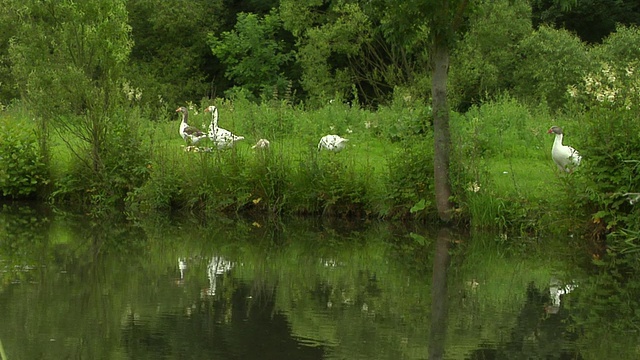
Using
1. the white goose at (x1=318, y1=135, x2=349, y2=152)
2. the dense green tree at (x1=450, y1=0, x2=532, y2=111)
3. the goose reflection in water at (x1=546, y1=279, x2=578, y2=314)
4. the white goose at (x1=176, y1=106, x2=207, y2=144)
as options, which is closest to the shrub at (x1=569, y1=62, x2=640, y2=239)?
the goose reflection in water at (x1=546, y1=279, x2=578, y2=314)

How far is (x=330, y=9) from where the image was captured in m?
39.7

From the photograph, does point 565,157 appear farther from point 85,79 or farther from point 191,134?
point 85,79

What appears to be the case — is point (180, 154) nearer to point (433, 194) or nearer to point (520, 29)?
point (433, 194)

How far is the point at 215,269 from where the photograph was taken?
13562 mm

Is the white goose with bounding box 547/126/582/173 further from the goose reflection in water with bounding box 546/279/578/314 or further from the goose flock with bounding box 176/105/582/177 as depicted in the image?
Result: the goose reflection in water with bounding box 546/279/578/314

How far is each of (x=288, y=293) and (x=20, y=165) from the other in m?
10.4

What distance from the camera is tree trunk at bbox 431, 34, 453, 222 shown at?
1653 cm

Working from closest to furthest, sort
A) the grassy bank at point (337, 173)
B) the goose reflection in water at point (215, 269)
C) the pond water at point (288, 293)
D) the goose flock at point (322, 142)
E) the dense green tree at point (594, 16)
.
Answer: the pond water at point (288, 293) → the goose reflection in water at point (215, 269) → the grassy bank at point (337, 173) → the goose flock at point (322, 142) → the dense green tree at point (594, 16)

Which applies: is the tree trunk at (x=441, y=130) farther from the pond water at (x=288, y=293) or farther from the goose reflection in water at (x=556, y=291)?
the goose reflection in water at (x=556, y=291)

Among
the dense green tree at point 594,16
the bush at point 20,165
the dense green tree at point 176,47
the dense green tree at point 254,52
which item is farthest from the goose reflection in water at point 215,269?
the dense green tree at point 594,16

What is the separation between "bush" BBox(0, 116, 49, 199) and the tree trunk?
8.19 m

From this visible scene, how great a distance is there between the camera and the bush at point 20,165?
816 inches

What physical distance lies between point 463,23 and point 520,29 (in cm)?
2260

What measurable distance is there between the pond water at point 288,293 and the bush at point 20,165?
10.1 feet
